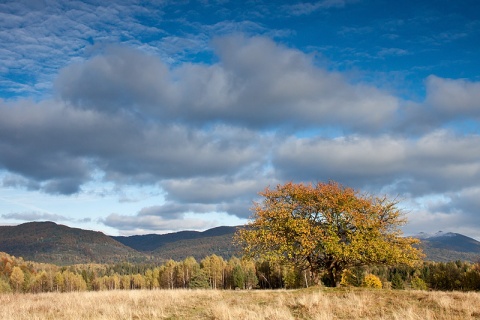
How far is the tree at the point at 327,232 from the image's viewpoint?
2948 centimetres

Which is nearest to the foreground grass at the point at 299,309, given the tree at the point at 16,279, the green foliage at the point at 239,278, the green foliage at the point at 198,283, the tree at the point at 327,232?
the tree at the point at 327,232

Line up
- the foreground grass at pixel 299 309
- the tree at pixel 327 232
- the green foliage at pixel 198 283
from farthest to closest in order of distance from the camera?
1. the green foliage at pixel 198 283
2. the tree at pixel 327 232
3. the foreground grass at pixel 299 309

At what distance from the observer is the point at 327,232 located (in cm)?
3041

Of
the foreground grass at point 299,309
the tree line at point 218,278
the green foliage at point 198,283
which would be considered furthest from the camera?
the tree line at point 218,278

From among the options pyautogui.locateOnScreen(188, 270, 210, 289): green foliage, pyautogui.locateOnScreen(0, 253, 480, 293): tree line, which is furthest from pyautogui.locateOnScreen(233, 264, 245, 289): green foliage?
pyautogui.locateOnScreen(188, 270, 210, 289): green foliage

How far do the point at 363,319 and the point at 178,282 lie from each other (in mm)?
163364

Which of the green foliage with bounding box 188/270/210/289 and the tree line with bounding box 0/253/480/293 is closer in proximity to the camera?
the green foliage with bounding box 188/270/210/289

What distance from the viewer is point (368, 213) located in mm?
30828

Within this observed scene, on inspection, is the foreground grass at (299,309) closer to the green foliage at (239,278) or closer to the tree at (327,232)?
the tree at (327,232)

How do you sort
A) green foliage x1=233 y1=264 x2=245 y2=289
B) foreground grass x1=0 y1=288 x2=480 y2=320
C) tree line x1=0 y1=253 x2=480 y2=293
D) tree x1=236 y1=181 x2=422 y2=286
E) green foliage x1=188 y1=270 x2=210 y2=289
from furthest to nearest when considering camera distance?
green foliage x1=233 y1=264 x2=245 y2=289, tree line x1=0 y1=253 x2=480 y2=293, green foliage x1=188 y1=270 x2=210 y2=289, tree x1=236 y1=181 x2=422 y2=286, foreground grass x1=0 y1=288 x2=480 y2=320

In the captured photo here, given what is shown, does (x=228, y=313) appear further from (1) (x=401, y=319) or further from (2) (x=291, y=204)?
(2) (x=291, y=204)

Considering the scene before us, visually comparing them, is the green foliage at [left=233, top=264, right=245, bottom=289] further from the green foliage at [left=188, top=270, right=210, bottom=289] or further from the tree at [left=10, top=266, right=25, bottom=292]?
the tree at [left=10, top=266, right=25, bottom=292]

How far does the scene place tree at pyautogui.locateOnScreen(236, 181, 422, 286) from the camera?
96.7ft

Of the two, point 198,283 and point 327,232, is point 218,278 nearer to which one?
point 198,283
